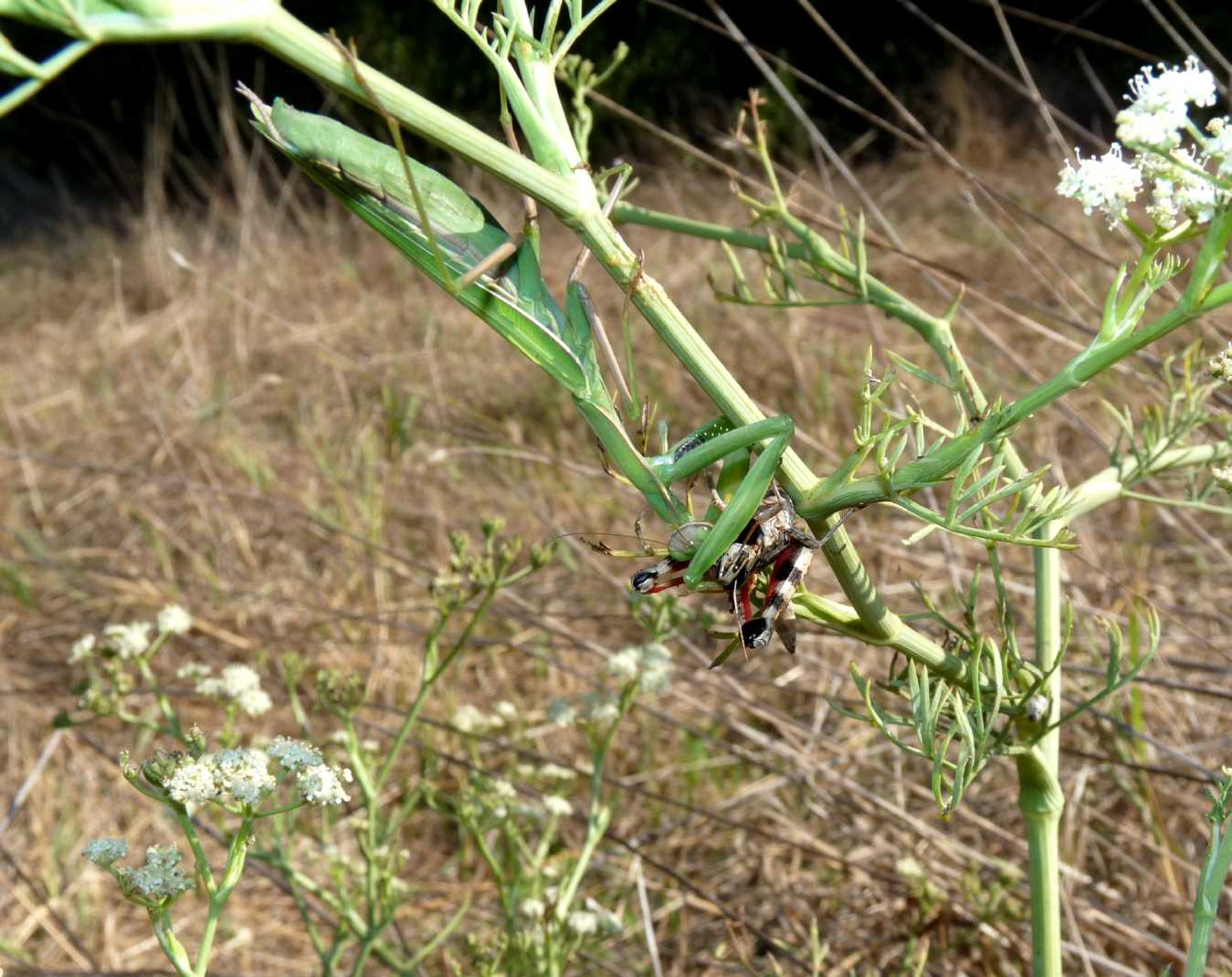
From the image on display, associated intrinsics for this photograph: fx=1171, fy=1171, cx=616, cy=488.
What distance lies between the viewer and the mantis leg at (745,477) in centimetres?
69

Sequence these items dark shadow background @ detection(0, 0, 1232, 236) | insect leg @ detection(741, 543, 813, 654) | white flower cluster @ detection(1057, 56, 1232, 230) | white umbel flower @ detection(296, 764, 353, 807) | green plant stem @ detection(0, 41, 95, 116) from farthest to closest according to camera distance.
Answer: dark shadow background @ detection(0, 0, 1232, 236)
white umbel flower @ detection(296, 764, 353, 807)
insect leg @ detection(741, 543, 813, 654)
white flower cluster @ detection(1057, 56, 1232, 230)
green plant stem @ detection(0, 41, 95, 116)

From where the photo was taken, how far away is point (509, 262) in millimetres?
738

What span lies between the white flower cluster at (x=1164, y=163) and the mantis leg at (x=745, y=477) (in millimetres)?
206

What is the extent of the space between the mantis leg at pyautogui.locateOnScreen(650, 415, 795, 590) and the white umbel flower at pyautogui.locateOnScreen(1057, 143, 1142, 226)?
0.68ft

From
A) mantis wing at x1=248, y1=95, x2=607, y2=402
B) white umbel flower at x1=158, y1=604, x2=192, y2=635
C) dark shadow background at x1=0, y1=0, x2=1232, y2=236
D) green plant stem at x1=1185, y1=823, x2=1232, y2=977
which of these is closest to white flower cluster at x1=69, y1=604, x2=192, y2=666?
white umbel flower at x1=158, y1=604, x2=192, y2=635

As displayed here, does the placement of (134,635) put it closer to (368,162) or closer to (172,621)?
(172,621)

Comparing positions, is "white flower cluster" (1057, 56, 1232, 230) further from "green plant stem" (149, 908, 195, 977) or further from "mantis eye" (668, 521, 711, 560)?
"green plant stem" (149, 908, 195, 977)

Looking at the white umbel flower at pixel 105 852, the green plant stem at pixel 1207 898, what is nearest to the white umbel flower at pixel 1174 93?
the green plant stem at pixel 1207 898

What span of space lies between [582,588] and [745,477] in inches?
84.3

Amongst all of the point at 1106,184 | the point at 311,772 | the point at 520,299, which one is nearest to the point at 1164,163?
the point at 1106,184

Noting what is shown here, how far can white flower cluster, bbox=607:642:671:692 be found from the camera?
1.53 m

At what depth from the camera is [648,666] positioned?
1.54 m

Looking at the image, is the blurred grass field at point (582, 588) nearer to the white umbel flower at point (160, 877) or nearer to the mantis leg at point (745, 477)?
the mantis leg at point (745, 477)

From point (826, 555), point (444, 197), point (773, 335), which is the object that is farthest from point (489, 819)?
point (773, 335)
